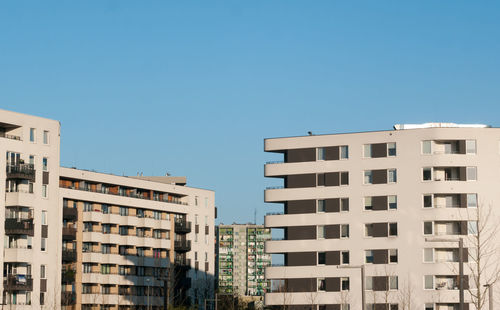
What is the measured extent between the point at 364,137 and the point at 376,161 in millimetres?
2952

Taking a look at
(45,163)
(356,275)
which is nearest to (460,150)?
(356,275)

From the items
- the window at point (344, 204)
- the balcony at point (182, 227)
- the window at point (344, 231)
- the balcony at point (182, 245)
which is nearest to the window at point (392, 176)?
the window at point (344, 204)

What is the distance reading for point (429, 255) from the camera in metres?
114

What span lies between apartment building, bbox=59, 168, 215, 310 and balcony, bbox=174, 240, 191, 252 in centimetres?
15

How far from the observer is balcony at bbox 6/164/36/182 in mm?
116463

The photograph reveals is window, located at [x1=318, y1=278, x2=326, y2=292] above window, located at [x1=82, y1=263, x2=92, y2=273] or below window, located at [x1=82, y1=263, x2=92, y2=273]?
below

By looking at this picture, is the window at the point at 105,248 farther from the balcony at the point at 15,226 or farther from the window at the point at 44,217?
the balcony at the point at 15,226

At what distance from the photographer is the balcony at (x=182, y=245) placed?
6501 inches

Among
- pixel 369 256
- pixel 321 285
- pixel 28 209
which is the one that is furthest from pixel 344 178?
pixel 28 209

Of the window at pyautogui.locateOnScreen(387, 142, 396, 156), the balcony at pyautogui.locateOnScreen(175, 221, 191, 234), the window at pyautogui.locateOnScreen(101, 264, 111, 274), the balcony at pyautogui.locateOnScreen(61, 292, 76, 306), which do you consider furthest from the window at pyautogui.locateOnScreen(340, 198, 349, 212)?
the balcony at pyautogui.locateOnScreen(175, 221, 191, 234)

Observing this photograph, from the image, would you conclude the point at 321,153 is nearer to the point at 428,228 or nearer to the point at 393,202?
the point at 393,202

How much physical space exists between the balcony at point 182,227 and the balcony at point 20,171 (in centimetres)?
5011

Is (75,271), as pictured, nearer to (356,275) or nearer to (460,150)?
(356,275)

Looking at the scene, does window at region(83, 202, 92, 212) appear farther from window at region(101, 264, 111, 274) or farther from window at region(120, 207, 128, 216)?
window at region(101, 264, 111, 274)
